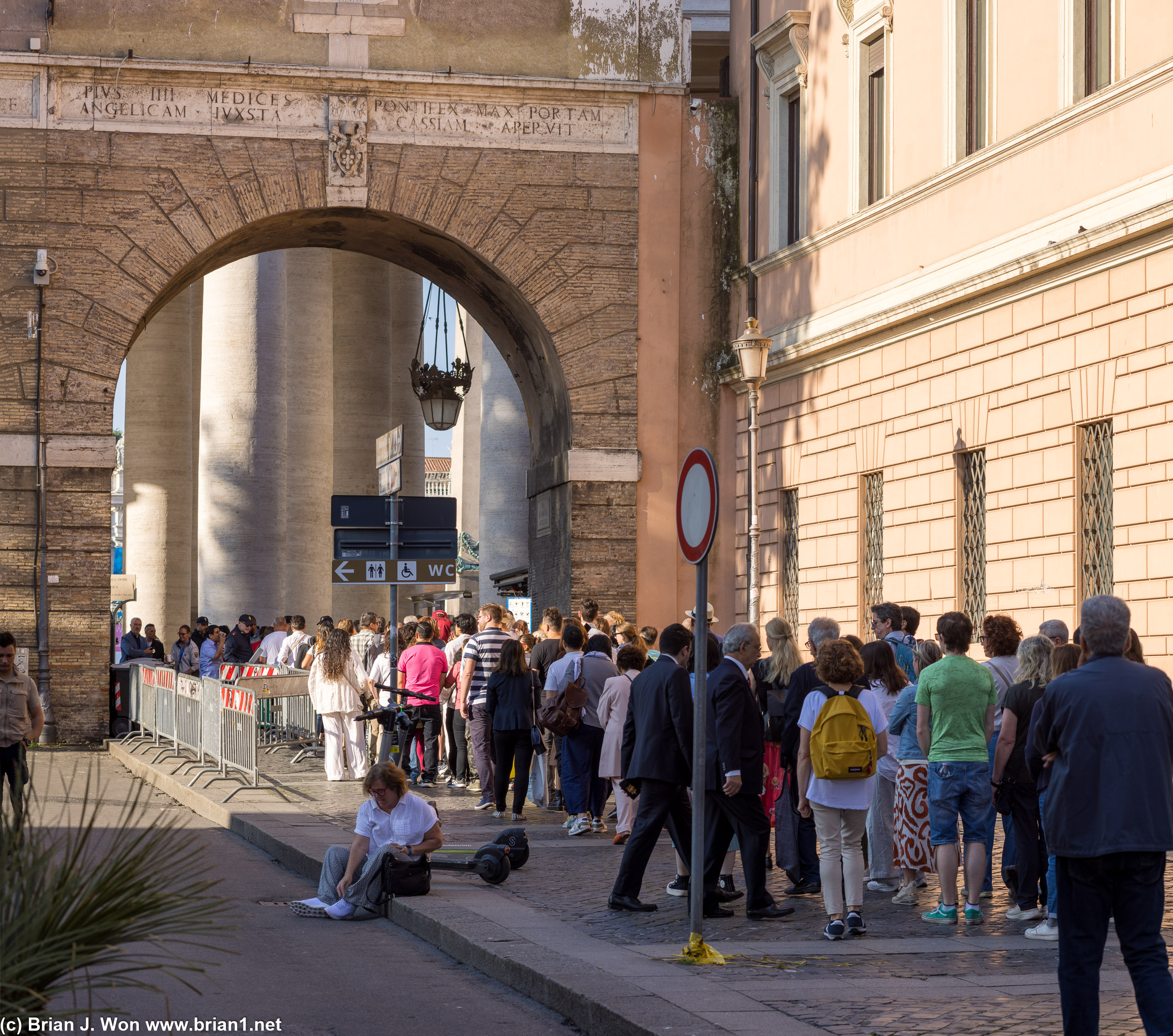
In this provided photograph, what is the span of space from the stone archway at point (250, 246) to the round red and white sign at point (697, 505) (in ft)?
49.8

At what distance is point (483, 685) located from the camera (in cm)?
1636

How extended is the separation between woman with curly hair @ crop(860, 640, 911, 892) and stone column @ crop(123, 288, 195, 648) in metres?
27.9

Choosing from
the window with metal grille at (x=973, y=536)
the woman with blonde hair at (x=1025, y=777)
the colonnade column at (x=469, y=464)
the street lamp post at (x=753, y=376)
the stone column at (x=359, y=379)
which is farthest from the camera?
the colonnade column at (x=469, y=464)

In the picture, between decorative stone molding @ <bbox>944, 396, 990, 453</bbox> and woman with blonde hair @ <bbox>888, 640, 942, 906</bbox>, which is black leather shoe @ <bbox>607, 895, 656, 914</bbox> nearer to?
woman with blonde hair @ <bbox>888, 640, 942, 906</bbox>

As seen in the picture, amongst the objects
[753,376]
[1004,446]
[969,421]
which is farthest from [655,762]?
[753,376]

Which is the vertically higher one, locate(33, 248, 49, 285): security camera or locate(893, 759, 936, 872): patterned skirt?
locate(33, 248, 49, 285): security camera

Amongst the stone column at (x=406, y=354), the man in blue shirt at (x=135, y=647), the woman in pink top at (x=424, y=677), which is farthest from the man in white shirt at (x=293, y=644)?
the stone column at (x=406, y=354)

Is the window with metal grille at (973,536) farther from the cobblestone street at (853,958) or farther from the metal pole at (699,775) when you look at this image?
the metal pole at (699,775)

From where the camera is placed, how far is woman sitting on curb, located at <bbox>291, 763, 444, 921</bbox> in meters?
10.6

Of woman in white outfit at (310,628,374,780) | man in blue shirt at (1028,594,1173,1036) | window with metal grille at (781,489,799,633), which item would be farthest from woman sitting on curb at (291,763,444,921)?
window with metal grille at (781,489,799,633)

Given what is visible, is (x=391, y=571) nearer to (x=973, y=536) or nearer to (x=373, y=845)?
(x=973, y=536)

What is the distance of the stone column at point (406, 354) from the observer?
1607 inches

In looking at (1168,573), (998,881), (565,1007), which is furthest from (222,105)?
(565,1007)

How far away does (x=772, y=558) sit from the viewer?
922 inches
